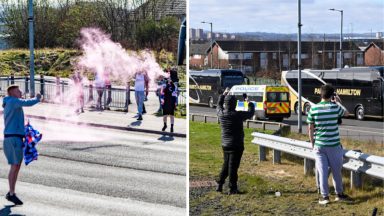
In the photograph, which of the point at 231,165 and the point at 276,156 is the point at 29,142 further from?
the point at 276,156

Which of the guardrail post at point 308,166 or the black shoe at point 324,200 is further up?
the guardrail post at point 308,166

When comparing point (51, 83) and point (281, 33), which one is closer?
point (281, 33)

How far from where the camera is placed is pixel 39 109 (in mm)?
9844

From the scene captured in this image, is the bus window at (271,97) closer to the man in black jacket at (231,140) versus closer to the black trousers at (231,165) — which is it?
the man in black jacket at (231,140)

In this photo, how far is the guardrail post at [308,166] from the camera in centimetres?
268

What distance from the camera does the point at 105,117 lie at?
9.55 metres

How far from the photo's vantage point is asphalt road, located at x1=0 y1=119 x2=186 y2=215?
4.34 m

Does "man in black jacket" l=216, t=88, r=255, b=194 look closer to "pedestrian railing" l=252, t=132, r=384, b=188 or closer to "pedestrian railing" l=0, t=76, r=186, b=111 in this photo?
"pedestrian railing" l=252, t=132, r=384, b=188

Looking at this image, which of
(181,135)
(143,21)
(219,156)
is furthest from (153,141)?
(219,156)

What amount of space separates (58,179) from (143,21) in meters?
1.87

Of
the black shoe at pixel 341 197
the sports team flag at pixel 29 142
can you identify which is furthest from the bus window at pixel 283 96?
the sports team flag at pixel 29 142

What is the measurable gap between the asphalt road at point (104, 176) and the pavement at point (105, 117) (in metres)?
0.26

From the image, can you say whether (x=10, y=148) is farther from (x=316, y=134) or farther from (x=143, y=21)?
(x=316, y=134)

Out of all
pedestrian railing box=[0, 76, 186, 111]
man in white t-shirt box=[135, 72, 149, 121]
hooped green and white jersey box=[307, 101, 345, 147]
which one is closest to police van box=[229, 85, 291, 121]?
hooped green and white jersey box=[307, 101, 345, 147]
